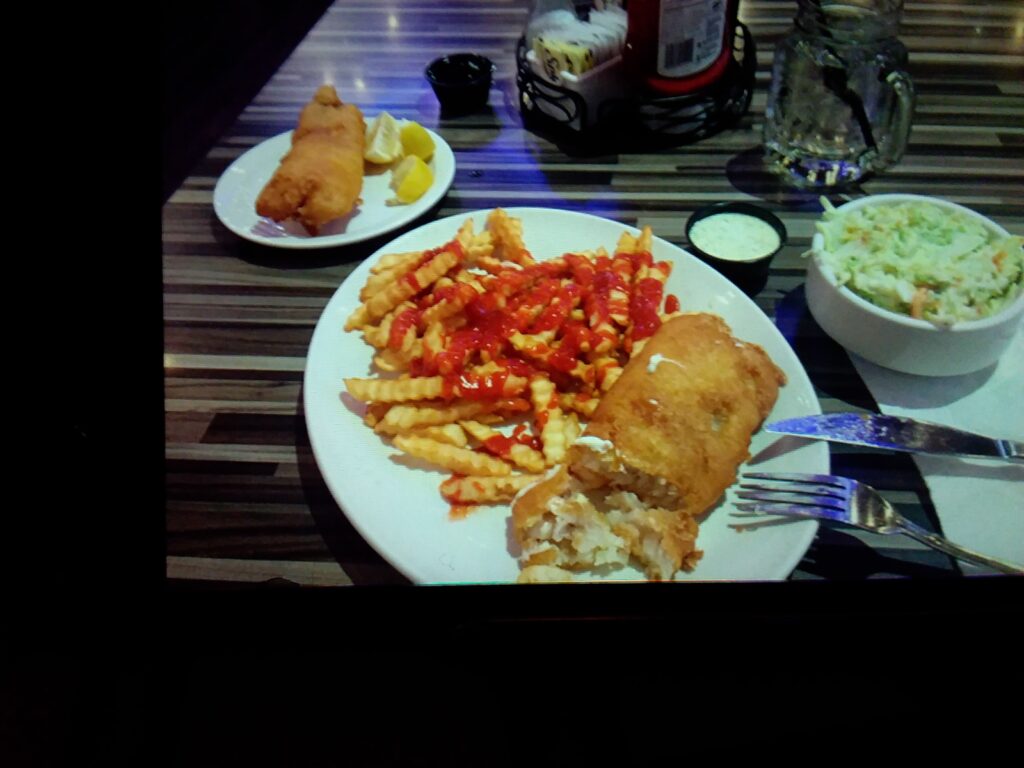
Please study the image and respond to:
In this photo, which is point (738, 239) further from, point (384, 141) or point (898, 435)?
point (384, 141)

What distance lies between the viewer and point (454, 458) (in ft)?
3.92

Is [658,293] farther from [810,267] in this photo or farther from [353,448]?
[353,448]

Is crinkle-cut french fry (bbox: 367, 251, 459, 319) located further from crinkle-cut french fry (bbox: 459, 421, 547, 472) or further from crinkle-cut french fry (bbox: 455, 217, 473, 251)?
crinkle-cut french fry (bbox: 459, 421, 547, 472)

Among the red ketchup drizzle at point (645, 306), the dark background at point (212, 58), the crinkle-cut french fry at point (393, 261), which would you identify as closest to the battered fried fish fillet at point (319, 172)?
the dark background at point (212, 58)

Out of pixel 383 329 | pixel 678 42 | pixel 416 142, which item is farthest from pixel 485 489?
pixel 678 42

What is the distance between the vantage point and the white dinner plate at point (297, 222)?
173 centimetres

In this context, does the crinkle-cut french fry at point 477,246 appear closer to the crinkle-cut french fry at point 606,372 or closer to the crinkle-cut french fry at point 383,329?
the crinkle-cut french fry at point 383,329

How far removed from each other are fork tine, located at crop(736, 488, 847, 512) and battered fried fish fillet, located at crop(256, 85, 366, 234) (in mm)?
1102

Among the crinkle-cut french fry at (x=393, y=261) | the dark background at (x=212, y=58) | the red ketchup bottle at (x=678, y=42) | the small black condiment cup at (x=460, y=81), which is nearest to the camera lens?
the dark background at (x=212, y=58)

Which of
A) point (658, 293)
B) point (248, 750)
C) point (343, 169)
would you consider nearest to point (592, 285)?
point (658, 293)

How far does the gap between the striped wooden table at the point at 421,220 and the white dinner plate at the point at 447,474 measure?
43mm

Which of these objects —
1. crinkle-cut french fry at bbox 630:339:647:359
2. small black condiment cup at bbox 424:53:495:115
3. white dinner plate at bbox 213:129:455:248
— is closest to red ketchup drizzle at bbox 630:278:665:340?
crinkle-cut french fry at bbox 630:339:647:359

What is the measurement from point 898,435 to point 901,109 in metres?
0.95

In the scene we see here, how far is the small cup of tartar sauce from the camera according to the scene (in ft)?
5.05
